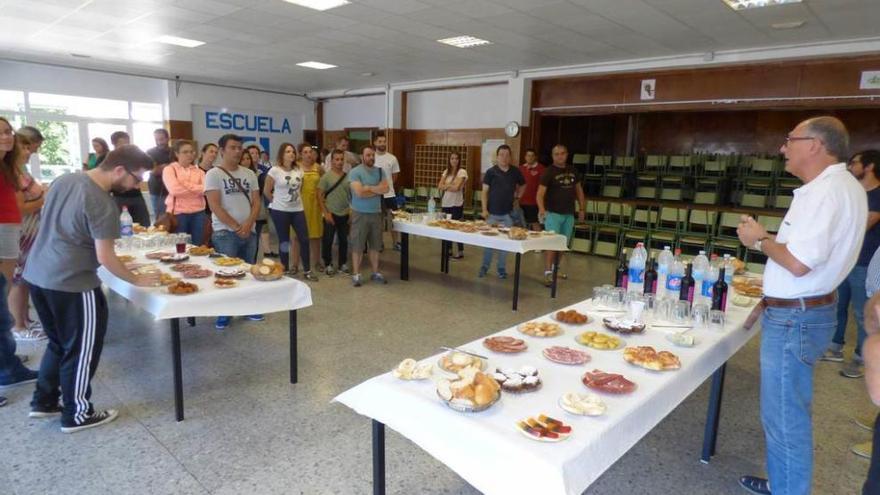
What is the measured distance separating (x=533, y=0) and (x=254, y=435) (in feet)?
15.3

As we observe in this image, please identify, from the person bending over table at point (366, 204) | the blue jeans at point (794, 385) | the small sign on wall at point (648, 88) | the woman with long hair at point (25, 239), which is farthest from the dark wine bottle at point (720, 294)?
the small sign on wall at point (648, 88)

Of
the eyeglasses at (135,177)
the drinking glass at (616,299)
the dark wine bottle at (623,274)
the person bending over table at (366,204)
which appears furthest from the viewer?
the person bending over table at (366,204)

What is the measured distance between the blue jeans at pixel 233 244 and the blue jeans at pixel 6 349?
133cm

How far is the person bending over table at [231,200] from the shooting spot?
12.8 feet

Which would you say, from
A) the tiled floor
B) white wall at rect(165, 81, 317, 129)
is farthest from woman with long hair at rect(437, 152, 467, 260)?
white wall at rect(165, 81, 317, 129)

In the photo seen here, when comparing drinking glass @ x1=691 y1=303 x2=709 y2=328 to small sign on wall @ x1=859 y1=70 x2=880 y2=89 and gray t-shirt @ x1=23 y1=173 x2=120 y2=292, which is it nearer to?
gray t-shirt @ x1=23 y1=173 x2=120 y2=292

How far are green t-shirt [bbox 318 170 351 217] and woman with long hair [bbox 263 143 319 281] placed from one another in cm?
50

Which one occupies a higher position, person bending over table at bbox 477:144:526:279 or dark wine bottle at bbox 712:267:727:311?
person bending over table at bbox 477:144:526:279

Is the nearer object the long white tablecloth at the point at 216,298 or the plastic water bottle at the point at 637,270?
the long white tablecloth at the point at 216,298

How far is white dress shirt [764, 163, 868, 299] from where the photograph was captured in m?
1.71

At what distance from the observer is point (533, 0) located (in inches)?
199

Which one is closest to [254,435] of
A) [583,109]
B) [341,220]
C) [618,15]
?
[341,220]

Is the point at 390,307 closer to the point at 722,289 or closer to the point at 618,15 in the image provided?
the point at 722,289

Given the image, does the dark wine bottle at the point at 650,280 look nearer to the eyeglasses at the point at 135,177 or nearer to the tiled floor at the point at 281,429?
the tiled floor at the point at 281,429
